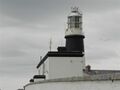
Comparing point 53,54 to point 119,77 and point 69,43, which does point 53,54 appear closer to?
point 69,43

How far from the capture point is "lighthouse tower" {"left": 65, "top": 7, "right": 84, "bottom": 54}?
132 feet

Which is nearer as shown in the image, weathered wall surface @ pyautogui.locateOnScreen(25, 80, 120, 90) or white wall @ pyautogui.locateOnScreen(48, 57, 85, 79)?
weathered wall surface @ pyautogui.locateOnScreen(25, 80, 120, 90)

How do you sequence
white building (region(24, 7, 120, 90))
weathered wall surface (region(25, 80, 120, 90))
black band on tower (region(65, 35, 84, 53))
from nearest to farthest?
1. weathered wall surface (region(25, 80, 120, 90))
2. white building (region(24, 7, 120, 90))
3. black band on tower (region(65, 35, 84, 53))

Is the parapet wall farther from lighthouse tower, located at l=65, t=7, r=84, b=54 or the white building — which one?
lighthouse tower, located at l=65, t=7, r=84, b=54

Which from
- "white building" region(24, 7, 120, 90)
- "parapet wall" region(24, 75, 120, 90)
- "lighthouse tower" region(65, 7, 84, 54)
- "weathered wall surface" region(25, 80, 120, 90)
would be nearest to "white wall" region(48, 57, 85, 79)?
"white building" region(24, 7, 120, 90)

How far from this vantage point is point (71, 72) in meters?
33.0

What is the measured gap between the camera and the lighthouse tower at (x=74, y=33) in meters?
40.2

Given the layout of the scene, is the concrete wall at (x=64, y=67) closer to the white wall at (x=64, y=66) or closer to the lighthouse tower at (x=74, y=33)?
the white wall at (x=64, y=66)

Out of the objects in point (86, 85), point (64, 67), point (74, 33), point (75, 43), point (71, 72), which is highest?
point (74, 33)

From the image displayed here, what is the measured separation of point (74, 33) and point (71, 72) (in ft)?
30.1

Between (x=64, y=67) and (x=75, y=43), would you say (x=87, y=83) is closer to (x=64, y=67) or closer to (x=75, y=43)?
(x=64, y=67)

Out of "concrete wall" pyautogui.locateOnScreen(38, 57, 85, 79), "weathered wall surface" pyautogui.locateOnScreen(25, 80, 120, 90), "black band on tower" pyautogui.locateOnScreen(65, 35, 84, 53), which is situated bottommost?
"weathered wall surface" pyautogui.locateOnScreen(25, 80, 120, 90)

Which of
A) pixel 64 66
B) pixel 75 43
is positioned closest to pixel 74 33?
pixel 75 43

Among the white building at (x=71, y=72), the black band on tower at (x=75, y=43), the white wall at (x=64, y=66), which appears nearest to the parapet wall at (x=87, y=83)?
the white building at (x=71, y=72)
